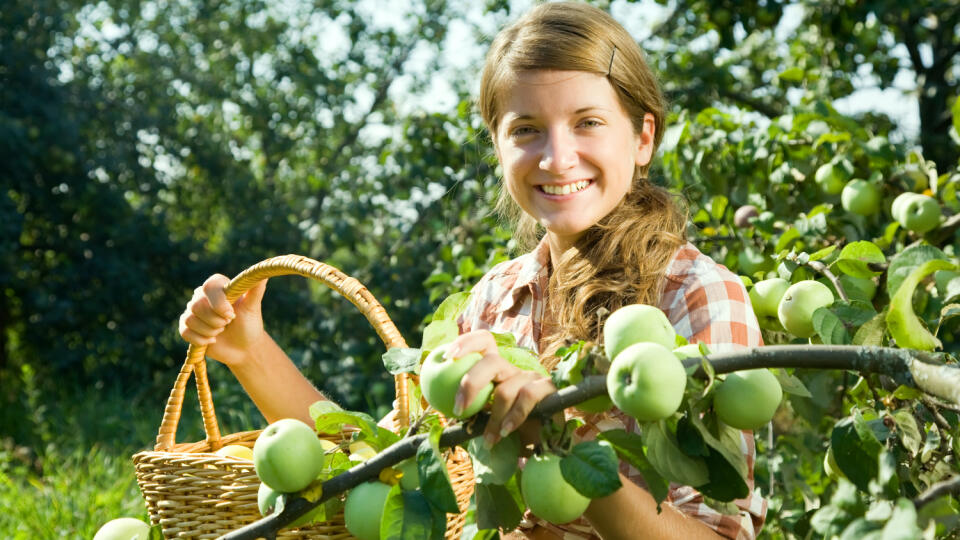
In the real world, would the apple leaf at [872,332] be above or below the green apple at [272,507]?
above

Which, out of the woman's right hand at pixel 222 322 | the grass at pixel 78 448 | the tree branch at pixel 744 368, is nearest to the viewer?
the tree branch at pixel 744 368

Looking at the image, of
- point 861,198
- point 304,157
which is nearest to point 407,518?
point 861,198

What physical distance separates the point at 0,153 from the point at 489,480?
5.50 metres

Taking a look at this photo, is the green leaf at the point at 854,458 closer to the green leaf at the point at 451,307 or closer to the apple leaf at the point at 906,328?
the apple leaf at the point at 906,328

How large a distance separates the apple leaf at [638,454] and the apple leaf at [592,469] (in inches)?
2.4

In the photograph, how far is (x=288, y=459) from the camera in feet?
2.87

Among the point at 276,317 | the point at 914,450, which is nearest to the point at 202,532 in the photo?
the point at 914,450

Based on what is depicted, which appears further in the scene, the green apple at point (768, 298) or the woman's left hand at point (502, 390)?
the green apple at point (768, 298)

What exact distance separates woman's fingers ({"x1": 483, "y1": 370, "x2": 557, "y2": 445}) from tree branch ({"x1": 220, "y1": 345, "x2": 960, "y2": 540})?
0.01 metres

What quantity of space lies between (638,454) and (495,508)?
0.49ft

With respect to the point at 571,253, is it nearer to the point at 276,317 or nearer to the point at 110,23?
the point at 276,317

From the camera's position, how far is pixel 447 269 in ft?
10.6

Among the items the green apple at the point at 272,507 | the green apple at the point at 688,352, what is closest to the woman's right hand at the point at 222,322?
the green apple at the point at 272,507

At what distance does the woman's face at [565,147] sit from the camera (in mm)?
1380
